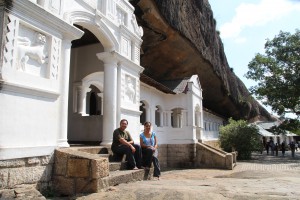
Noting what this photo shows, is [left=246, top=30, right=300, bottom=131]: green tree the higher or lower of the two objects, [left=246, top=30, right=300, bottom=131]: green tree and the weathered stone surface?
the higher

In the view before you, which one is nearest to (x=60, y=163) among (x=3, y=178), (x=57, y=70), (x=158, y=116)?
(x=3, y=178)

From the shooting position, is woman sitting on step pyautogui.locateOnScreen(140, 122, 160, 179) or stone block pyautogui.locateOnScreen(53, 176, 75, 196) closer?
stone block pyautogui.locateOnScreen(53, 176, 75, 196)

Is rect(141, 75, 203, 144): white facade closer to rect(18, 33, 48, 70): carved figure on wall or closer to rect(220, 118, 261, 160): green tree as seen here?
rect(220, 118, 261, 160): green tree

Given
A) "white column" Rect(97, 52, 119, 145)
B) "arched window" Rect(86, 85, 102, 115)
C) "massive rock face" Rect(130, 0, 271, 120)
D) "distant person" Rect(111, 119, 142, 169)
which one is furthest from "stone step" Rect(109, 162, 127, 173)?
"massive rock face" Rect(130, 0, 271, 120)

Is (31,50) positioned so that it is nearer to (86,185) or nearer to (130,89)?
(86,185)

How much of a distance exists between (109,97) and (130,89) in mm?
1100

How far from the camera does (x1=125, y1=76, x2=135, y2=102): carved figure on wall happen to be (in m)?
9.32

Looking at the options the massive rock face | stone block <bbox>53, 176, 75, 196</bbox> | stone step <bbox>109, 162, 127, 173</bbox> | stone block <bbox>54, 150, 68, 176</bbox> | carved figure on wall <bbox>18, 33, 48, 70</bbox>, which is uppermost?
the massive rock face

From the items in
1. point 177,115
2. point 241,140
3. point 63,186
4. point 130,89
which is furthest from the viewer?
point 241,140

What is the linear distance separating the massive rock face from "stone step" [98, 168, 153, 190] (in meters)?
9.64

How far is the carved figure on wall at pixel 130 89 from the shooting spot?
9.32 m

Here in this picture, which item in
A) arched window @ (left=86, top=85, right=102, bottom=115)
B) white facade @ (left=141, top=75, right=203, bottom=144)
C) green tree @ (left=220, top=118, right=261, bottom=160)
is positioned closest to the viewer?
arched window @ (left=86, top=85, right=102, bottom=115)

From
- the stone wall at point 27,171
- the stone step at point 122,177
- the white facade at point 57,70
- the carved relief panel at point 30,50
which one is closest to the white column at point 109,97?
the white facade at point 57,70

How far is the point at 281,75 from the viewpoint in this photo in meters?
23.2
